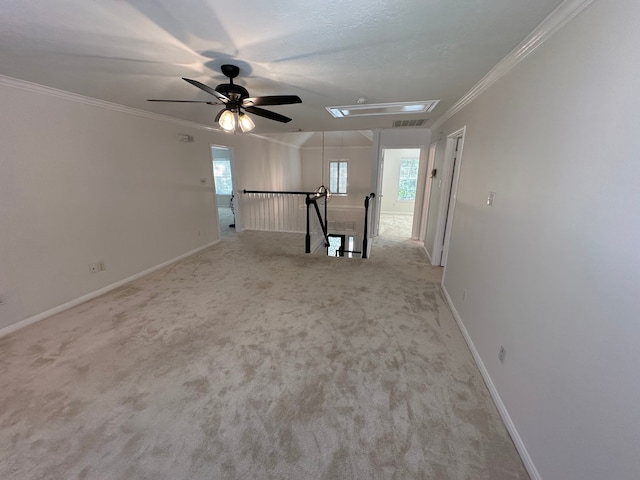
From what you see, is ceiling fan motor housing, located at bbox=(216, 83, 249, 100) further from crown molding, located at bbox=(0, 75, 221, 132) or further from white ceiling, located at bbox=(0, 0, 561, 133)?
crown molding, located at bbox=(0, 75, 221, 132)

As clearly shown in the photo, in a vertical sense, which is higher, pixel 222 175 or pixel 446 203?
pixel 222 175

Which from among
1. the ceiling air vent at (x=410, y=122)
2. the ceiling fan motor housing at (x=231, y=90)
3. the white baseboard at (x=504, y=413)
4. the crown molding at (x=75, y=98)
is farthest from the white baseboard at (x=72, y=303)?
the ceiling air vent at (x=410, y=122)

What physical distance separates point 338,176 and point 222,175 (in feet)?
14.5

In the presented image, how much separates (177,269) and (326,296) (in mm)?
2498

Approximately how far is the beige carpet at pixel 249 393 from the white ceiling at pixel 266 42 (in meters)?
2.32

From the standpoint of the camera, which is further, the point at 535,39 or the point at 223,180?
the point at 223,180

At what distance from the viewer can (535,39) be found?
152cm

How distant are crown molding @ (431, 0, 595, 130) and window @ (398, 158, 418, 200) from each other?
6.43m

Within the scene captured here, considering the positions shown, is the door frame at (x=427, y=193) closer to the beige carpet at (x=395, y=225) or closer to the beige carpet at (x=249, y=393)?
the beige carpet at (x=395, y=225)

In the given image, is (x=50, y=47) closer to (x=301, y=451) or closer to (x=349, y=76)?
(x=349, y=76)

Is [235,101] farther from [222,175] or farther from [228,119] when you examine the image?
[222,175]

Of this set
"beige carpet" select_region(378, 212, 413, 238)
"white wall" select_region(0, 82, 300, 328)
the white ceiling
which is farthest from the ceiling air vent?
"white wall" select_region(0, 82, 300, 328)

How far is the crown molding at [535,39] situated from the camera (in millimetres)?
1228

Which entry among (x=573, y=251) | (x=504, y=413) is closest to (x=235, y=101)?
(x=573, y=251)
